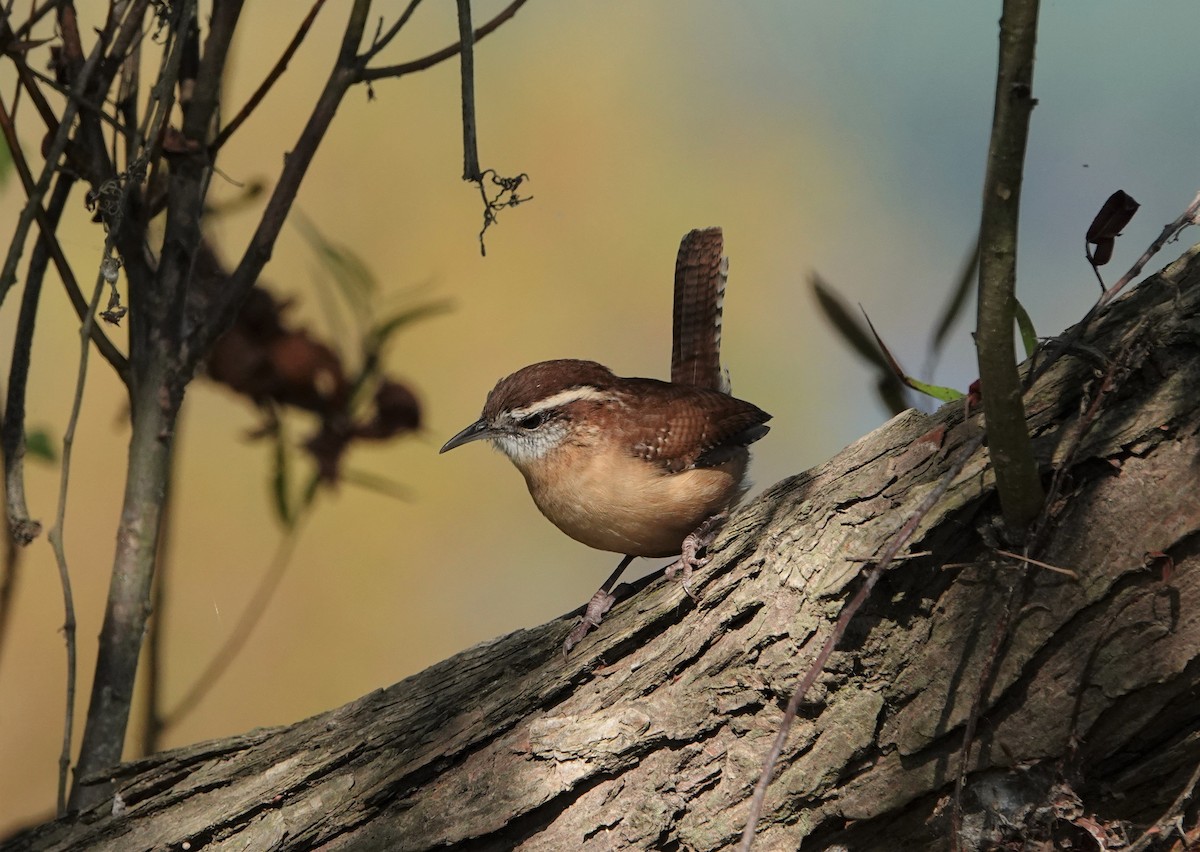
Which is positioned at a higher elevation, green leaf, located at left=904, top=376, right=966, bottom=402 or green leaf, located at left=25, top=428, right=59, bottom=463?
green leaf, located at left=25, top=428, right=59, bottom=463

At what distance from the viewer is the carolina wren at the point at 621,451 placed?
2.82m

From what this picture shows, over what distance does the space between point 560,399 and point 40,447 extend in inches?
55.3

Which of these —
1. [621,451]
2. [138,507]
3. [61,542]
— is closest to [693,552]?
[621,451]

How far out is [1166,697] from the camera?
70.3 inches

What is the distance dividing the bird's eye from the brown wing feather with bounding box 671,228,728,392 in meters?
0.59

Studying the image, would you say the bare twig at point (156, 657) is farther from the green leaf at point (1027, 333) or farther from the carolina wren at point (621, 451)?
the green leaf at point (1027, 333)

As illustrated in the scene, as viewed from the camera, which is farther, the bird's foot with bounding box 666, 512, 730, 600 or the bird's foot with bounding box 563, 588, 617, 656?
the bird's foot with bounding box 563, 588, 617, 656

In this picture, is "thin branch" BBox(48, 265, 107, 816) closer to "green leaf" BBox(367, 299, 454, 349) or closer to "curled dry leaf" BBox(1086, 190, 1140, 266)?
"green leaf" BBox(367, 299, 454, 349)

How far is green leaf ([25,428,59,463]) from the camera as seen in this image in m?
Result: 2.99

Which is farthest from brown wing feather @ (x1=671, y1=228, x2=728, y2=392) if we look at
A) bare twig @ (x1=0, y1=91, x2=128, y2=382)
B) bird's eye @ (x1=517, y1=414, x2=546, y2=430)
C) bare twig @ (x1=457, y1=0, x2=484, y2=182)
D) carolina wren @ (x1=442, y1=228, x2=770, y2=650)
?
bare twig @ (x1=0, y1=91, x2=128, y2=382)

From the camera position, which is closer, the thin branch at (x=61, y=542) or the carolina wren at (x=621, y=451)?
the thin branch at (x=61, y=542)

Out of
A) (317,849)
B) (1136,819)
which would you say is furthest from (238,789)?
(1136,819)

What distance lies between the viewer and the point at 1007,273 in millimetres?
1547

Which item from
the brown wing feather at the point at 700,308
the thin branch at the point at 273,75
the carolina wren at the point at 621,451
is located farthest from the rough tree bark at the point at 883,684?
the thin branch at the point at 273,75
